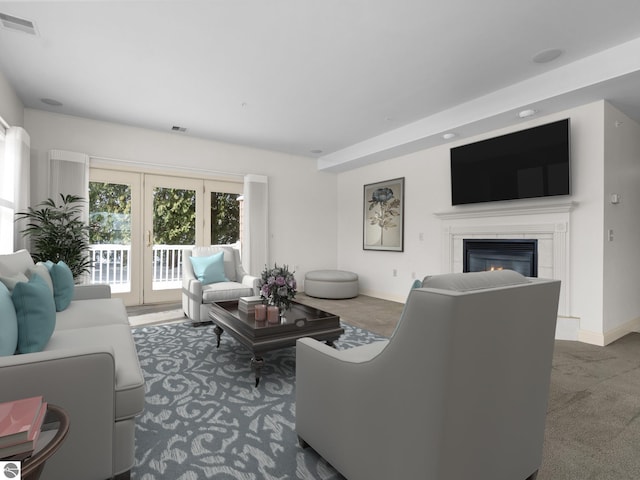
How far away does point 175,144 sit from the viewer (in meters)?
5.32

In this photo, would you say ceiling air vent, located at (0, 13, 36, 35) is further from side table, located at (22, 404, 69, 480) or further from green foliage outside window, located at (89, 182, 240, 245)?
side table, located at (22, 404, 69, 480)

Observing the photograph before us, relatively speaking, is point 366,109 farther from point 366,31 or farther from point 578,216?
point 578,216

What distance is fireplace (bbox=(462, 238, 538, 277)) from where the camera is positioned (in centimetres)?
394

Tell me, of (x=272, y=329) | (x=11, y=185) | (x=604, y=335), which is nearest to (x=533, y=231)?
(x=604, y=335)

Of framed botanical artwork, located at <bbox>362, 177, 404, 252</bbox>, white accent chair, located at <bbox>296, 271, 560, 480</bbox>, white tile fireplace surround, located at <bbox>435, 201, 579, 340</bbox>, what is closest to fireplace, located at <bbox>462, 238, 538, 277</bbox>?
white tile fireplace surround, located at <bbox>435, 201, 579, 340</bbox>

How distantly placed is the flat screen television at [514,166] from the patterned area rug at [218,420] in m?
3.20

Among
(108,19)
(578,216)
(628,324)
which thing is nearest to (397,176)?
(578,216)

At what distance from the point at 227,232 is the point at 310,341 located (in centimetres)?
465

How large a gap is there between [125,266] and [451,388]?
207 inches

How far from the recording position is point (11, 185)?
142 inches

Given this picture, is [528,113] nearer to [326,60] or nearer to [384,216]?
[326,60]

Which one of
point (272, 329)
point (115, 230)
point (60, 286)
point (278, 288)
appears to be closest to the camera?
point (272, 329)

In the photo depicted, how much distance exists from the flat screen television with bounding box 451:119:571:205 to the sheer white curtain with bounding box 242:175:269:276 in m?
3.16

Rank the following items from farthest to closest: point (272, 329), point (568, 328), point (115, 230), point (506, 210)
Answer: point (115, 230)
point (506, 210)
point (568, 328)
point (272, 329)
